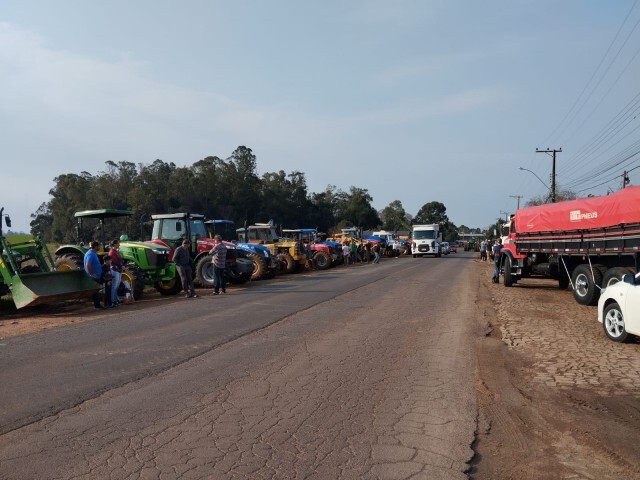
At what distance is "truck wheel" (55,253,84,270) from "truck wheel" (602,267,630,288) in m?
13.2

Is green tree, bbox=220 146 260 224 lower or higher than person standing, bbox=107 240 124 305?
higher

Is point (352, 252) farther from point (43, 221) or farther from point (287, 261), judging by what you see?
point (43, 221)

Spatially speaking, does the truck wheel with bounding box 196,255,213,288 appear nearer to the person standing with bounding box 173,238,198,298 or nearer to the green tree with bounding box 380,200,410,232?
the person standing with bounding box 173,238,198,298

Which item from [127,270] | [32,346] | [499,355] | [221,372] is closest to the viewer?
[221,372]

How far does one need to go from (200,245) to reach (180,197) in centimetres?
4097

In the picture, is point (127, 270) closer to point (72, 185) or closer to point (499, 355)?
point (499, 355)

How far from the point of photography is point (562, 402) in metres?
5.99

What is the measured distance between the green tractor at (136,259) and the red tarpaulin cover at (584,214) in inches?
454

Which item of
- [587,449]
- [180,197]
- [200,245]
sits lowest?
[587,449]

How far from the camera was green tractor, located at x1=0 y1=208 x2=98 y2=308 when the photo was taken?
1300cm

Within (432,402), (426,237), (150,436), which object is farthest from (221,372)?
(426,237)

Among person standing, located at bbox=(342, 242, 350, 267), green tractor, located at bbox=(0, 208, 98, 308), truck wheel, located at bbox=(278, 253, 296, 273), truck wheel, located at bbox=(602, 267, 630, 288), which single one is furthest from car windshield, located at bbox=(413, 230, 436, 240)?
green tractor, located at bbox=(0, 208, 98, 308)

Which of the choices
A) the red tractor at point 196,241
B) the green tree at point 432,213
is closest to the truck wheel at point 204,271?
the red tractor at point 196,241

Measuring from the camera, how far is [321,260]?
3219 cm
